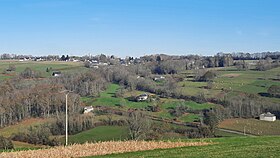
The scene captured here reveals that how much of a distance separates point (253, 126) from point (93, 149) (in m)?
48.8

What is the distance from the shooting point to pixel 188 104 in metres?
75.2

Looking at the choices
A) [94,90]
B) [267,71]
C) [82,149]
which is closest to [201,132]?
[82,149]

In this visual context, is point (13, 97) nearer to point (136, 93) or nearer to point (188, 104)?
point (136, 93)

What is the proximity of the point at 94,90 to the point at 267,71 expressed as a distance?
50.1m

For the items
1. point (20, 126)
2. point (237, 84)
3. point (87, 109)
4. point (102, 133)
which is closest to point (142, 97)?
point (87, 109)

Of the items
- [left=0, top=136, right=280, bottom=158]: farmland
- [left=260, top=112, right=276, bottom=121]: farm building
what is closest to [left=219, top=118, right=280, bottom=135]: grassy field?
[left=260, top=112, right=276, bottom=121]: farm building

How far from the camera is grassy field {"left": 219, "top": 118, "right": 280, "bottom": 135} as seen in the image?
5775cm

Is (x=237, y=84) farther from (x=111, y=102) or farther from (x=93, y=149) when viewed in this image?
(x=93, y=149)

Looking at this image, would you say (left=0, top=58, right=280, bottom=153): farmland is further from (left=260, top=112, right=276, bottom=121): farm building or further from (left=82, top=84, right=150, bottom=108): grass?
(left=260, top=112, right=276, bottom=121): farm building

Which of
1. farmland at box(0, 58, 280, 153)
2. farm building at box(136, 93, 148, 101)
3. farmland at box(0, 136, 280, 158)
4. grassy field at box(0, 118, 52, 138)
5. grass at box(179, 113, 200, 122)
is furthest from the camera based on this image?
farm building at box(136, 93, 148, 101)

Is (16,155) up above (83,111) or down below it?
above

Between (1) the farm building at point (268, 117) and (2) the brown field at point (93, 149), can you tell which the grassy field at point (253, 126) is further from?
(2) the brown field at point (93, 149)

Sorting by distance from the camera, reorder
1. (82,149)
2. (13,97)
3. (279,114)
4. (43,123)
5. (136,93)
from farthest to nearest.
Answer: (136,93)
(13,97)
(279,114)
(43,123)
(82,149)

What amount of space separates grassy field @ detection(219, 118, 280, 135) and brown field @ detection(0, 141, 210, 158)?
131 feet
